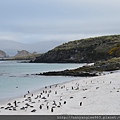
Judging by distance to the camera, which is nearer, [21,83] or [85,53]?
[21,83]

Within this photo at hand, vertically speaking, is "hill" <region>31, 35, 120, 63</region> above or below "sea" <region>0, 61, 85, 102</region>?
above

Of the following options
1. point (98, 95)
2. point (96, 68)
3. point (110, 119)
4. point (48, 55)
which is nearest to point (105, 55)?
point (48, 55)

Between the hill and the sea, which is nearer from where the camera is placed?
the sea

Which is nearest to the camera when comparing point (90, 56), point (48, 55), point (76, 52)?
point (90, 56)

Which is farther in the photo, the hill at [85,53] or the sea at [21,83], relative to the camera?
the hill at [85,53]

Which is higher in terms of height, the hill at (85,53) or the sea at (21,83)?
the hill at (85,53)

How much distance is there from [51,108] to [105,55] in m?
119

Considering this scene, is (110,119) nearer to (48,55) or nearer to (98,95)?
(98,95)

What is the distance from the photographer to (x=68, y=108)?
1905 cm

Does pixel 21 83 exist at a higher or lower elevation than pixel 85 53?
lower

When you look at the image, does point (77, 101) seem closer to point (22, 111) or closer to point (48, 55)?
point (22, 111)

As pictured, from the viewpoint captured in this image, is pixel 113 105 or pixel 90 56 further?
pixel 90 56

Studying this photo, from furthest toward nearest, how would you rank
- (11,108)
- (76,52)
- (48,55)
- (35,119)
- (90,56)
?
(48,55)
(76,52)
(90,56)
(11,108)
(35,119)

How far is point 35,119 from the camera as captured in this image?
15.7m
